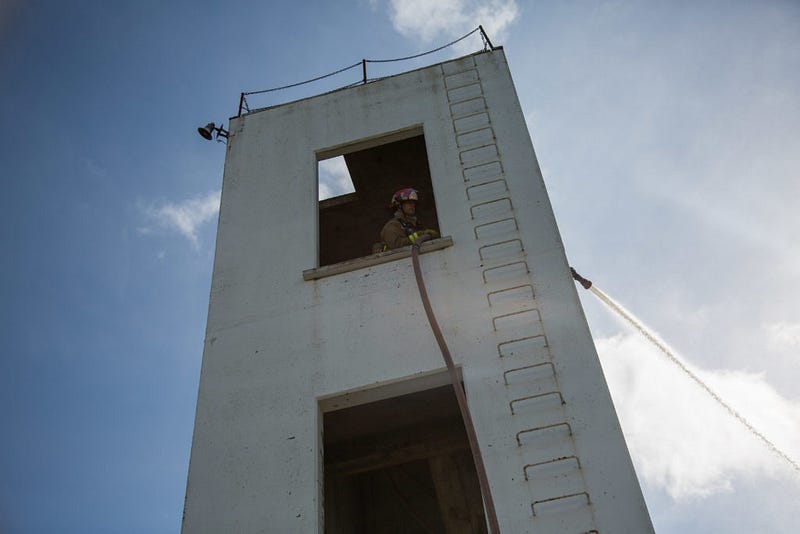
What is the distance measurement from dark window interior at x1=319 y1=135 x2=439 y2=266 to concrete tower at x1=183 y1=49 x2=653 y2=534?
1.58m

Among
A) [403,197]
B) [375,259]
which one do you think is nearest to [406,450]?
[375,259]

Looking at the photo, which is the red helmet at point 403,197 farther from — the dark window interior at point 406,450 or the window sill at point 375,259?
the dark window interior at point 406,450

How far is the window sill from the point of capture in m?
7.44

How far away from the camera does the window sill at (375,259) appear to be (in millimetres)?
7439

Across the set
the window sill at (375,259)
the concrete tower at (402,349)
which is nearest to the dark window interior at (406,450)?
the concrete tower at (402,349)

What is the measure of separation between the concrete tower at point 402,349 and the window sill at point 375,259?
2 cm

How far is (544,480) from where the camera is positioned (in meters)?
5.53

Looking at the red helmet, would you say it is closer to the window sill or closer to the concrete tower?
the concrete tower

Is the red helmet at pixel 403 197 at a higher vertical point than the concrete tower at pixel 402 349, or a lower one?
higher

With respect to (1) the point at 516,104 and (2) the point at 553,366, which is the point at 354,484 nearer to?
(2) the point at 553,366

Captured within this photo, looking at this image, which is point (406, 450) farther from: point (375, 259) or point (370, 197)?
point (370, 197)

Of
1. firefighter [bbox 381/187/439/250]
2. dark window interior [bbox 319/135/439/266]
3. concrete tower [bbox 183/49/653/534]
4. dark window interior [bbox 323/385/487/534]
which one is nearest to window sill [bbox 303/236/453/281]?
concrete tower [bbox 183/49/653/534]

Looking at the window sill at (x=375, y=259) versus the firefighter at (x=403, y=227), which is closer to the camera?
the window sill at (x=375, y=259)

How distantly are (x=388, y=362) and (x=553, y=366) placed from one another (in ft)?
5.11
